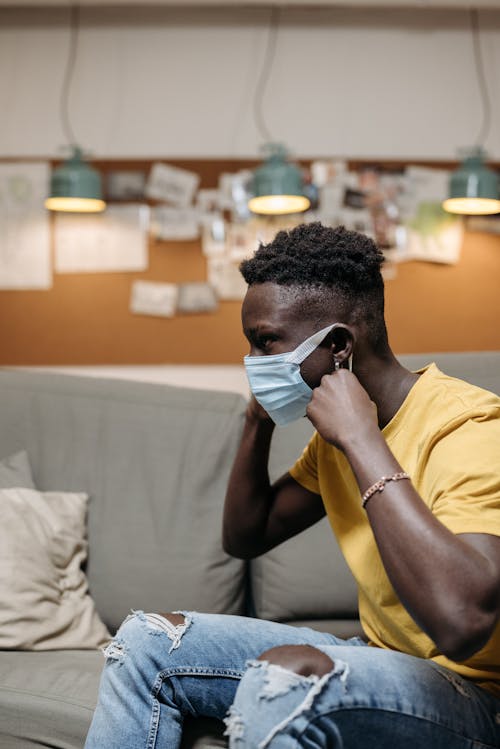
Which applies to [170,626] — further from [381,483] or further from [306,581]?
[306,581]

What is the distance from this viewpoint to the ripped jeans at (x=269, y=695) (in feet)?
2.99

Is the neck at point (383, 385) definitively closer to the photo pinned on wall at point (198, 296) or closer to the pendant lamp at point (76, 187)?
the pendant lamp at point (76, 187)

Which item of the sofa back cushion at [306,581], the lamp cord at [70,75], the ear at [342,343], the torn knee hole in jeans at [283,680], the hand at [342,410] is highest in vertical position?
the lamp cord at [70,75]

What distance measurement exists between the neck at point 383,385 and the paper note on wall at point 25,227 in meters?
2.65

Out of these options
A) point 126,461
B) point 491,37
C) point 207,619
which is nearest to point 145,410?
point 126,461

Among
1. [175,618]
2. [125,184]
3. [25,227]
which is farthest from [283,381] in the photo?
[25,227]

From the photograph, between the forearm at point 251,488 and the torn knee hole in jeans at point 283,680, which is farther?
the forearm at point 251,488

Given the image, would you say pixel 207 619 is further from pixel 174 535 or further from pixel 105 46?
pixel 105 46

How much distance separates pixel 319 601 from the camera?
69.9 inches

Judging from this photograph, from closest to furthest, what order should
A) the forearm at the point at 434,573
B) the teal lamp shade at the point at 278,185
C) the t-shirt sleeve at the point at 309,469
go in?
1. the forearm at the point at 434,573
2. the t-shirt sleeve at the point at 309,469
3. the teal lamp shade at the point at 278,185

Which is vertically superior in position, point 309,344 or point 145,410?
point 309,344

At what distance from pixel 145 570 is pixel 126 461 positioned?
0.28m

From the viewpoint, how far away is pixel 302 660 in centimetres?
94

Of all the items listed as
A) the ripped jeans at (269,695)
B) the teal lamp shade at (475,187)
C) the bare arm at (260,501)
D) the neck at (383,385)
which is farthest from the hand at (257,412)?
the teal lamp shade at (475,187)
